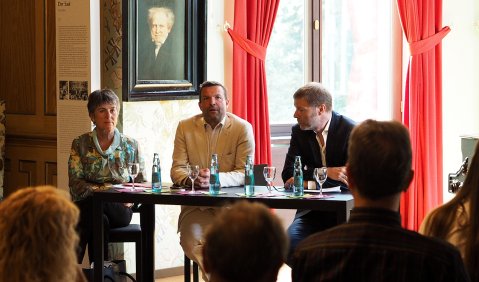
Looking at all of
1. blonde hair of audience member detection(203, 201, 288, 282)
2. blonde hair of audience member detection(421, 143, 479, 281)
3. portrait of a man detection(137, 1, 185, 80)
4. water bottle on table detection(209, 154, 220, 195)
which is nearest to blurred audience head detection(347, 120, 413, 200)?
blonde hair of audience member detection(421, 143, 479, 281)

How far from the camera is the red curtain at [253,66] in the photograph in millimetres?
6902

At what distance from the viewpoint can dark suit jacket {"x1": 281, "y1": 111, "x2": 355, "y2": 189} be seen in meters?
5.16

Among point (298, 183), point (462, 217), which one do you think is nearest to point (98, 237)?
point (298, 183)

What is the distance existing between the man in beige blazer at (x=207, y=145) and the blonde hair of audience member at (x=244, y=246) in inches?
139

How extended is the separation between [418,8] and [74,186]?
137 inches

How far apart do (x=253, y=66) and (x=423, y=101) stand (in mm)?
1565

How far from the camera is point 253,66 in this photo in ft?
22.9

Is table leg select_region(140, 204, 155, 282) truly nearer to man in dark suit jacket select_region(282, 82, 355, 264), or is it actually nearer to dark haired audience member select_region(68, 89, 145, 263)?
dark haired audience member select_region(68, 89, 145, 263)

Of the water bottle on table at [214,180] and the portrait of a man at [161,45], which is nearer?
the water bottle on table at [214,180]

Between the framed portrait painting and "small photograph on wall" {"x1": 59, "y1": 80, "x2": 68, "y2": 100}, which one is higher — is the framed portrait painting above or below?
above

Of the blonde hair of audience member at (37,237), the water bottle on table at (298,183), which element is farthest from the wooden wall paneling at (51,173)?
the blonde hair of audience member at (37,237)

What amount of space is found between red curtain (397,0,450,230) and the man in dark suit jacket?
2472 mm

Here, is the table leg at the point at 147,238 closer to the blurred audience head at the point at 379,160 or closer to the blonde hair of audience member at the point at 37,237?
the blurred audience head at the point at 379,160

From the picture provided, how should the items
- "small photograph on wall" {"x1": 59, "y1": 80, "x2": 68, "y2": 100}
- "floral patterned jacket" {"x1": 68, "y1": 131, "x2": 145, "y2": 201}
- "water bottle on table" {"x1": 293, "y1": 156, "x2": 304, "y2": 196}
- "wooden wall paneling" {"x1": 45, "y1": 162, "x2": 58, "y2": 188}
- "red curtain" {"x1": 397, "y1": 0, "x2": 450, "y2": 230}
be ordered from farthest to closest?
"red curtain" {"x1": 397, "y1": 0, "x2": 450, "y2": 230} → "wooden wall paneling" {"x1": 45, "y1": 162, "x2": 58, "y2": 188} → "small photograph on wall" {"x1": 59, "y1": 80, "x2": 68, "y2": 100} → "floral patterned jacket" {"x1": 68, "y1": 131, "x2": 145, "y2": 201} → "water bottle on table" {"x1": 293, "y1": 156, "x2": 304, "y2": 196}
